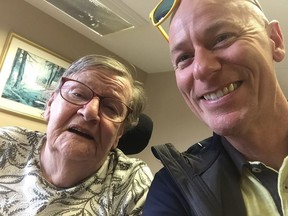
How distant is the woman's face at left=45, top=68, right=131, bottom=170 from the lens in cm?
105

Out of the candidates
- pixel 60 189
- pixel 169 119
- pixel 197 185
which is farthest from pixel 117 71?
pixel 169 119

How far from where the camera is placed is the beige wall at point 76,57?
2.39 metres

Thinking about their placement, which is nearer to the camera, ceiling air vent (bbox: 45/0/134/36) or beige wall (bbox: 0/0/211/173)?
ceiling air vent (bbox: 45/0/134/36)

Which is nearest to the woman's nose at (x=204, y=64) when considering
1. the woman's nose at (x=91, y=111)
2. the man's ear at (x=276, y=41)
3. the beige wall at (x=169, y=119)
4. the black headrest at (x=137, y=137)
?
the man's ear at (x=276, y=41)

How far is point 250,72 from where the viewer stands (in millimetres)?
787

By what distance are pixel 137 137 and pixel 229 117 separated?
720 millimetres

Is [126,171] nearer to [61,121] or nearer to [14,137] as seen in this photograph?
[61,121]

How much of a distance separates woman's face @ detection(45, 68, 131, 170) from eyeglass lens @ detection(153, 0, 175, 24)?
0.95ft

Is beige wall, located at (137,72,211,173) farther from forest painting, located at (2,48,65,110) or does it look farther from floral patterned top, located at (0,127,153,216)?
floral patterned top, located at (0,127,153,216)

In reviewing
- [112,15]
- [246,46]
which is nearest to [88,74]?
[246,46]

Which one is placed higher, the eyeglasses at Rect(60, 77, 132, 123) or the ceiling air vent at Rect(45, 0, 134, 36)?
the ceiling air vent at Rect(45, 0, 134, 36)

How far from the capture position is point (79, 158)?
3.44 ft

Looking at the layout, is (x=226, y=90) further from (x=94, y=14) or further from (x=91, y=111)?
(x=94, y=14)

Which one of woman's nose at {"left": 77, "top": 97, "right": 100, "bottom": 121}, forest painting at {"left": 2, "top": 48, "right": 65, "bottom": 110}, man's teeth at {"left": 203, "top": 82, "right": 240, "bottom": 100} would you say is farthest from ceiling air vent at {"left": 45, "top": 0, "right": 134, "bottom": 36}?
man's teeth at {"left": 203, "top": 82, "right": 240, "bottom": 100}
